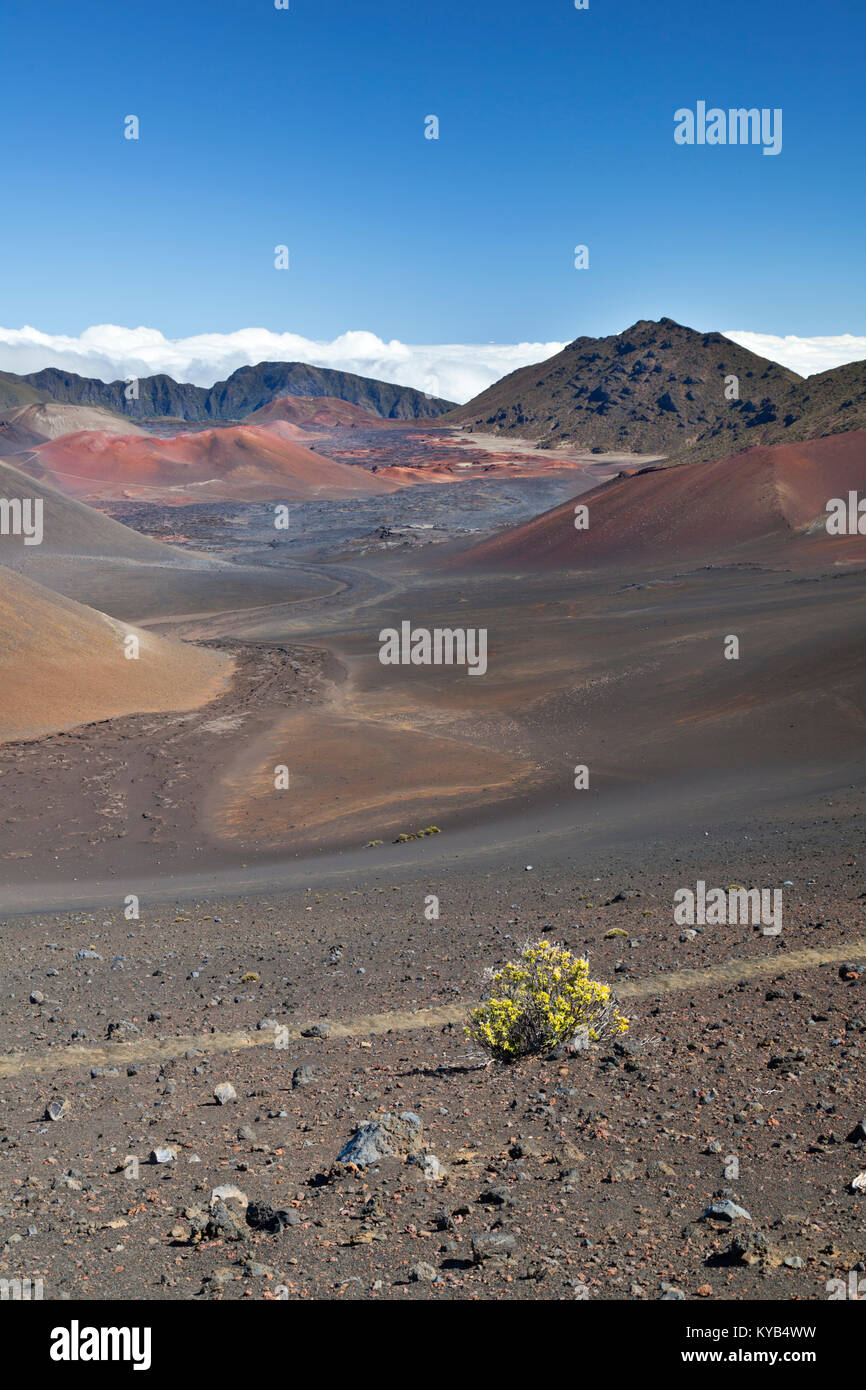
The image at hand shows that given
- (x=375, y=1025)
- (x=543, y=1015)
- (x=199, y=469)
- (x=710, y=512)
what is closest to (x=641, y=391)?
(x=199, y=469)

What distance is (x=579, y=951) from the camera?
1045cm

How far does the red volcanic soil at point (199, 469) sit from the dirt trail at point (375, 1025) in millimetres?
103651

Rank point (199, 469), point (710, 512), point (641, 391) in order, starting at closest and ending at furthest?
point (710, 512)
point (199, 469)
point (641, 391)

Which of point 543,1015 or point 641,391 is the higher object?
point 641,391

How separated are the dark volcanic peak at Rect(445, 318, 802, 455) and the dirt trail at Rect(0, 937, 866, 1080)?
136225 mm

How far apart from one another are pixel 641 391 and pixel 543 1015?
16387 centimetres

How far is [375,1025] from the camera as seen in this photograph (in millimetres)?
9008

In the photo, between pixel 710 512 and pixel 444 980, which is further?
pixel 710 512

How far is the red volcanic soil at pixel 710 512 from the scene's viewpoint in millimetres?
49625

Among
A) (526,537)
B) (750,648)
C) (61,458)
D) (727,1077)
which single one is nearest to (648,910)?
(727,1077)

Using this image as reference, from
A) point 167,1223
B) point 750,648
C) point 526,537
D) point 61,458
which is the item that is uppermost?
point 61,458

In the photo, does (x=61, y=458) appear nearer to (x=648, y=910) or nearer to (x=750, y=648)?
(x=750, y=648)

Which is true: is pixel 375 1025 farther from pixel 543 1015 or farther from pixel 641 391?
pixel 641 391
